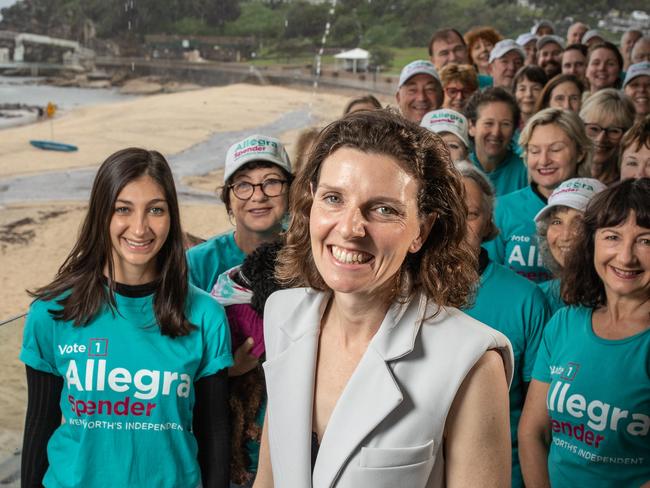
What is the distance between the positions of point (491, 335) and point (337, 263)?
0.24m

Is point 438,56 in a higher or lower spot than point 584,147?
higher

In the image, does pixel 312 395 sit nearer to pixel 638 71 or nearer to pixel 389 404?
pixel 389 404

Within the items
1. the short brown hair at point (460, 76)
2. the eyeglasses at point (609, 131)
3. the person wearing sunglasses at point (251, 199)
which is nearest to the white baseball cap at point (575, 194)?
the person wearing sunglasses at point (251, 199)

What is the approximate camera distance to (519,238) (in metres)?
2.78

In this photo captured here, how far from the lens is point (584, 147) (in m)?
3.02

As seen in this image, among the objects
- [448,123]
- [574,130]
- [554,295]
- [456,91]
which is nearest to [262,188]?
[554,295]

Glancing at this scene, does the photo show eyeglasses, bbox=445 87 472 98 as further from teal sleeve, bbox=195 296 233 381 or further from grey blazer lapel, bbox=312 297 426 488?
grey blazer lapel, bbox=312 297 426 488

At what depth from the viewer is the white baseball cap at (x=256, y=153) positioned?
222 cm

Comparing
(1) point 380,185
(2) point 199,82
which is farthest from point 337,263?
(2) point 199,82

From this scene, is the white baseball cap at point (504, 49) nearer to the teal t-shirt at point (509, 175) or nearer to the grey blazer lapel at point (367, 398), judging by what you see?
the teal t-shirt at point (509, 175)

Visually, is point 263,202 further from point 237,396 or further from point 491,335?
point 491,335

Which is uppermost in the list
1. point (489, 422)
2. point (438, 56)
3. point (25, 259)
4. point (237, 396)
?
point (438, 56)

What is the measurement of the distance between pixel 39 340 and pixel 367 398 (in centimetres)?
88

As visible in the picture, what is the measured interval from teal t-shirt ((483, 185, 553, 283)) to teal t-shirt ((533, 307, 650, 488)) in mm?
876
